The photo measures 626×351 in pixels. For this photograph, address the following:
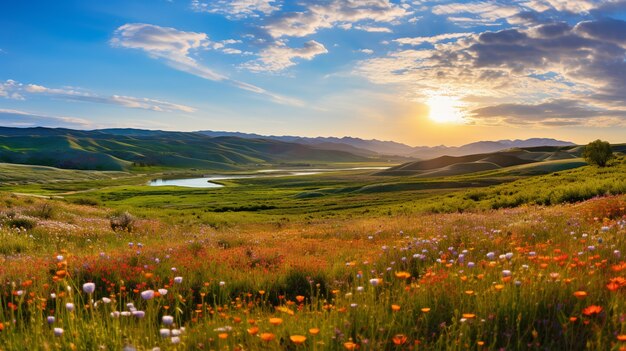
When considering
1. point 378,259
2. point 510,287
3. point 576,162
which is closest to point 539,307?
point 510,287

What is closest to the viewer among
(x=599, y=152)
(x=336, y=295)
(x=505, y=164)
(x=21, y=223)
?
(x=336, y=295)

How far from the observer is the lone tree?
57.4m

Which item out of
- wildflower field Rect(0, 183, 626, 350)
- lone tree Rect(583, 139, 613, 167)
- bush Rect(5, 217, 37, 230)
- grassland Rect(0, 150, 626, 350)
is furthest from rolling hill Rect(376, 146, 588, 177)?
wildflower field Rect(0, 183, 626, 350)

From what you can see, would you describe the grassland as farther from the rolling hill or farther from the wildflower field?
the rolling hill

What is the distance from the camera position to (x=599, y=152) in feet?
189

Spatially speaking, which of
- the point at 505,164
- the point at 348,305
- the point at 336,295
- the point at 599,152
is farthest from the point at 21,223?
the point at 505,164

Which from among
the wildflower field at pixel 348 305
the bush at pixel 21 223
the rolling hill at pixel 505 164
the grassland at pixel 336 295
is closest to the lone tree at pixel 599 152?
the rolling hill at pixel 505 164

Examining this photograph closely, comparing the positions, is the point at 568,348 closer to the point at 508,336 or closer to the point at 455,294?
the point at 508,336

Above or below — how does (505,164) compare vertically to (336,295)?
above

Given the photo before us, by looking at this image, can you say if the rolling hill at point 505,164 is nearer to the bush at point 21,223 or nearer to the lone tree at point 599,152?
the lone tree at point 599,152

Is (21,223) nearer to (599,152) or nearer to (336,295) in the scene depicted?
(336,295)

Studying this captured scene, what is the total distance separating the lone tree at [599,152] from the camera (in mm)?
57406

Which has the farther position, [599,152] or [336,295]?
[599,152]

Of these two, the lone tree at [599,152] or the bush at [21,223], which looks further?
the lone tree at [599,152]
